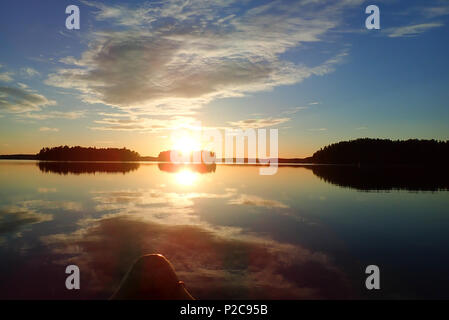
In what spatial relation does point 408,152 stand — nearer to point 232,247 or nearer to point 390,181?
point 390,181

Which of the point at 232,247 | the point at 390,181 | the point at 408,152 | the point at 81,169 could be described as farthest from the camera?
the point at 408,152

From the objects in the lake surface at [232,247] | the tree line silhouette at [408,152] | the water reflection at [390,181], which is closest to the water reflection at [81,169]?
the lake surface at [232,247]

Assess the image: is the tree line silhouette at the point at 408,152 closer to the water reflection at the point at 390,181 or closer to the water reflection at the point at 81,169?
the water reflection at the point at 390,181

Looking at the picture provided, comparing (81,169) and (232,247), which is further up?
(81,169)

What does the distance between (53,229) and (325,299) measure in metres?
15.6

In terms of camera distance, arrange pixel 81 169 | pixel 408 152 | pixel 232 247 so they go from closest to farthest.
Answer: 1. pixel 232 247
2. pixel 81 169
3. pixel 408 152

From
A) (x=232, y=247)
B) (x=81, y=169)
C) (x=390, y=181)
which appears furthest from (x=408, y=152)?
(x=232, y=247)

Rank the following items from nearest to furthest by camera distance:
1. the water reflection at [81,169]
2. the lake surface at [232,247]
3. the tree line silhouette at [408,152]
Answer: the lake surface at [232,247] < the water reflection at [81,169] < the tree line silhouette at [408,152]

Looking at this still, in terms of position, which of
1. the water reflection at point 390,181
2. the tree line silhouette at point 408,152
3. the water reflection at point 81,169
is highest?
the tree line silhouette at point 408,152

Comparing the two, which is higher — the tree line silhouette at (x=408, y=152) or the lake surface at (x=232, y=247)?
the tree line silhouette at (x=408, y=152)

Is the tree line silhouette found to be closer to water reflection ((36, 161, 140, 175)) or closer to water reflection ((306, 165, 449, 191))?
water reflection ((306, 165, 449, 191))

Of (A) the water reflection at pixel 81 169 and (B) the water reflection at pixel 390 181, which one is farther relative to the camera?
(A) the water reflection at pixel 81 169

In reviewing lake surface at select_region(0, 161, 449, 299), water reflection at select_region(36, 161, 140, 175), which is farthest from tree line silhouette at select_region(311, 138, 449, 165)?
lake surface at select_region(0, 161, 449, 299)

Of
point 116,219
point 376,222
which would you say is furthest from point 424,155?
point 116,219
